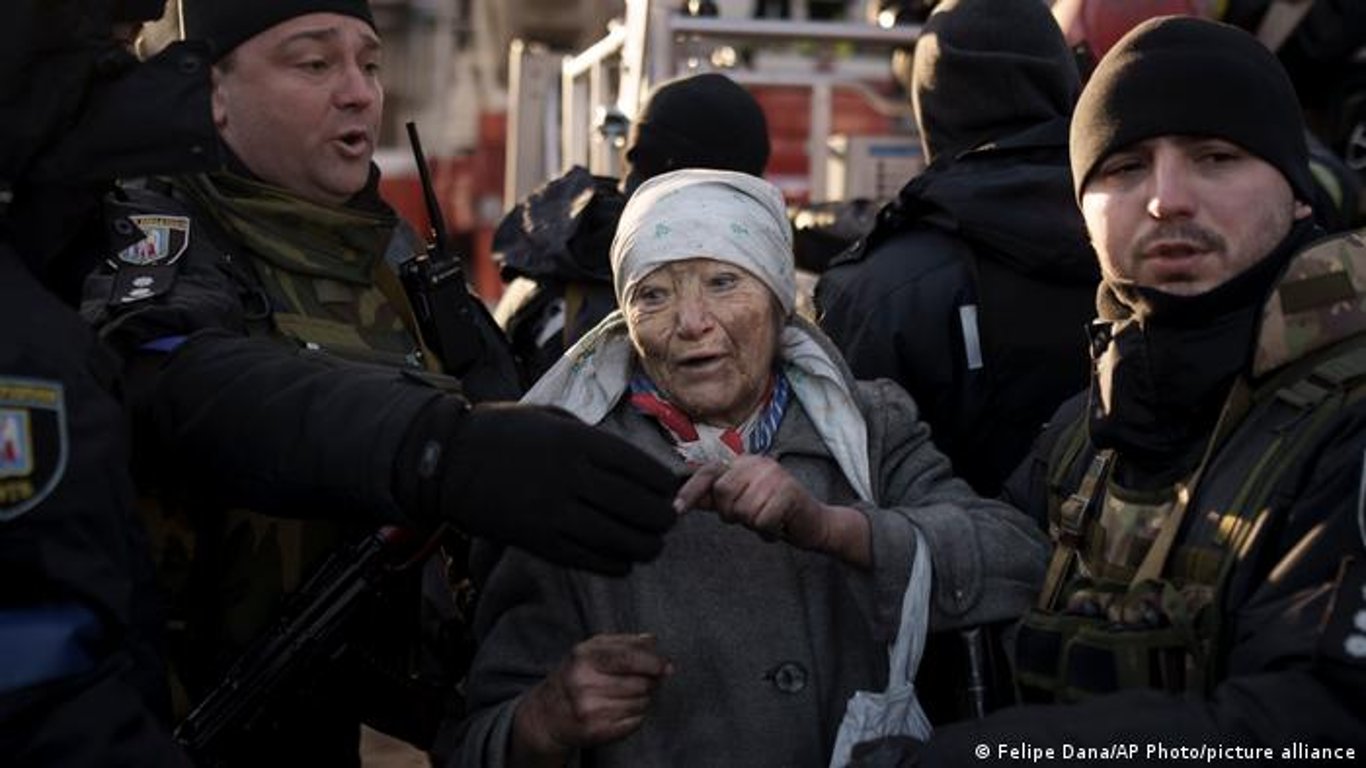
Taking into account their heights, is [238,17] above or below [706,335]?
above

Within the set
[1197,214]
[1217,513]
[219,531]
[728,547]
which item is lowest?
[219,531]

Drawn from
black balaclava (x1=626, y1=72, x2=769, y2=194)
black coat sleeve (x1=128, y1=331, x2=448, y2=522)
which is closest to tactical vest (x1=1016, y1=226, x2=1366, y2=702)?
black coat sleeve (x1=128, y1=331, x2=448, y2=522)

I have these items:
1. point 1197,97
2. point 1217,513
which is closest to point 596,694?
point 1217,513

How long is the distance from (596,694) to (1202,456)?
80 cm

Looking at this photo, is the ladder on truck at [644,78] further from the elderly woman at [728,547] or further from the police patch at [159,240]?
the elderly woman at [728,547]

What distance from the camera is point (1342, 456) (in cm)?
206

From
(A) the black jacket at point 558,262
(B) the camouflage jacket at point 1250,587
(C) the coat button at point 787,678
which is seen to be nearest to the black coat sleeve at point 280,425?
(C) the coat button at point 787,678

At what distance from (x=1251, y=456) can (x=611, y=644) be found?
0.81 m

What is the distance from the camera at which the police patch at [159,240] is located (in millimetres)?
2734

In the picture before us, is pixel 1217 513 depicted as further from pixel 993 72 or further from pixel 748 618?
pixel 993 72

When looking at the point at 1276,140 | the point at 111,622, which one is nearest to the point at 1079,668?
the point at 1276,140

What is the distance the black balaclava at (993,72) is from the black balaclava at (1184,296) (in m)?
1.17

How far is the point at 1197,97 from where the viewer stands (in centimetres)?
237

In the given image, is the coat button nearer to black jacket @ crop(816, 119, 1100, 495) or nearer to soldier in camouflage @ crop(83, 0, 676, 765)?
soldier in camouflage @ crop(83, 0, 676, 765)
